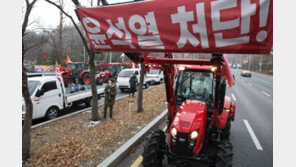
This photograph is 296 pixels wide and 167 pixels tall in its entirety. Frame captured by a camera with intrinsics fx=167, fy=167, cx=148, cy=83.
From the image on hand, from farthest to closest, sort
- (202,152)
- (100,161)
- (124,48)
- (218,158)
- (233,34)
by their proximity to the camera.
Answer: (100,161), (202,152), (218,158), (124,48), (233,34)

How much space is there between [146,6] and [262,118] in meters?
8.53

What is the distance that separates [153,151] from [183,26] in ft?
8.58

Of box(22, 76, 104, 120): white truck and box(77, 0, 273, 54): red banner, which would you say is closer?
box(77, 0, 273, 54): red banner

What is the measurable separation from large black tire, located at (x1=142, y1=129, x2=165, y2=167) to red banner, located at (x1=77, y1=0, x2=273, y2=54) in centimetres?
202

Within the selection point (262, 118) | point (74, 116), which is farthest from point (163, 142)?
point (262, 118)

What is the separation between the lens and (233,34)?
89.9 inches

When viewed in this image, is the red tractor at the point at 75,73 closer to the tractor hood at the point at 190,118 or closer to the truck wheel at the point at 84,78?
the truck wheel at the point at 84,78

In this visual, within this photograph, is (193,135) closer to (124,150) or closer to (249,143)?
(124,150)

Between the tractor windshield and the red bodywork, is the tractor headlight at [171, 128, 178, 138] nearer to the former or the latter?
the red bodywork

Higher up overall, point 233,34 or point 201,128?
point 233,34

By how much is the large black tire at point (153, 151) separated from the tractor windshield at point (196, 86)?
5.05 feet

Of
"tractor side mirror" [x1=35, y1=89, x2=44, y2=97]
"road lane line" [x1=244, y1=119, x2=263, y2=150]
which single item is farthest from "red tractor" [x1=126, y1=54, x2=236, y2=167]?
"tractor side mirror" [x1=35, y1=89, x2=44, y2=97]

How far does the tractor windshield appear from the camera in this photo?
4684mm

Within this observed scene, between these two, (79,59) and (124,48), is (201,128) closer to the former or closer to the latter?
(124,48)
